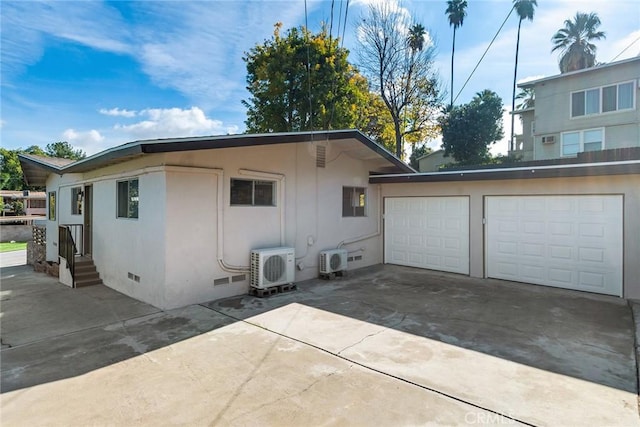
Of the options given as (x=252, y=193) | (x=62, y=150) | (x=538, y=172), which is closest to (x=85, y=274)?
(x=252, y=193)

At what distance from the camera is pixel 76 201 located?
30.1 ft

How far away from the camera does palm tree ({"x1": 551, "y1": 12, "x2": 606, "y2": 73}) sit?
66.9ft

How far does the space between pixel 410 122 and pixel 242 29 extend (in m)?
15.4

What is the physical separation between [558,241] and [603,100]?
11.9 metres

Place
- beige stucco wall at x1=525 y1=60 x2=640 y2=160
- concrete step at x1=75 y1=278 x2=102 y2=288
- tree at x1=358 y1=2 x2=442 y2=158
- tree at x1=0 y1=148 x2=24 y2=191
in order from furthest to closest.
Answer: tree at x1=0 y1=148 x2=24 y2=191 → tree at x1=358 y1=2 x2=442 y2=158 → beige stucco wall at x1=525 y1=60 x2=640 y2=160 → concrete step at x1=75 y1=278 x2=102 y2=288

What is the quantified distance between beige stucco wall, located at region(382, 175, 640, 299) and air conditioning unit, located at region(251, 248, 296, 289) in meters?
4.33

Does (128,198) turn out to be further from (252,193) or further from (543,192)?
(543,192)

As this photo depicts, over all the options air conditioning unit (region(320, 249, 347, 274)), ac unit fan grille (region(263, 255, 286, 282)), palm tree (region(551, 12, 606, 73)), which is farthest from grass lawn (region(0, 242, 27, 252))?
palm tree (region(551, 12, 606, 73))

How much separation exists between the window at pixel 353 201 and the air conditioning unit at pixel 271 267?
8.86 ft

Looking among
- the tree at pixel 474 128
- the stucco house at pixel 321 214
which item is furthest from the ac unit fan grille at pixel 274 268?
the tree at pixel 474 128

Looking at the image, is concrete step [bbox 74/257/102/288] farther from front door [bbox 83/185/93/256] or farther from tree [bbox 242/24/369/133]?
tree [bbox 242/24/369/133]

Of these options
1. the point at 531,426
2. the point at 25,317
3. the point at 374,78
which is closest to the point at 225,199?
the point at 25,317

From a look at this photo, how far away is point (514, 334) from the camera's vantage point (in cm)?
441

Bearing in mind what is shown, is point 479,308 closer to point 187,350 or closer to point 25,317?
point 187,350
